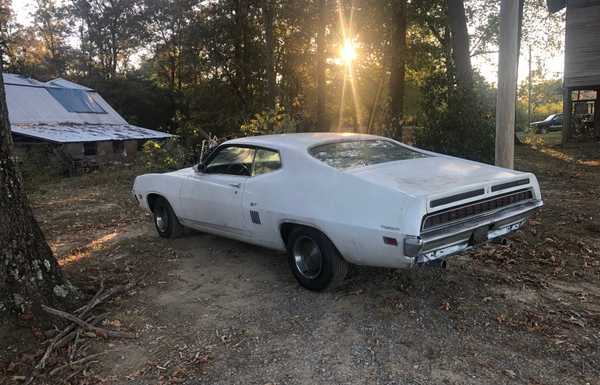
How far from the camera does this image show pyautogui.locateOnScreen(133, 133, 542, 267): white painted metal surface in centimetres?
358

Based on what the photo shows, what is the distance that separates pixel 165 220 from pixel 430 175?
3942mm

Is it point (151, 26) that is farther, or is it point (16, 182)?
point (151, 26)

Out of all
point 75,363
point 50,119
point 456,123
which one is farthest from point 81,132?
point 75,363

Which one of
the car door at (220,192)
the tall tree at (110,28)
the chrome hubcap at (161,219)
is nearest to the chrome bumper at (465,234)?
the car door at (220,192)

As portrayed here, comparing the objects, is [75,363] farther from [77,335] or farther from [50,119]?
[50,119]

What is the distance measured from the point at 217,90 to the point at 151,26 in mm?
13484

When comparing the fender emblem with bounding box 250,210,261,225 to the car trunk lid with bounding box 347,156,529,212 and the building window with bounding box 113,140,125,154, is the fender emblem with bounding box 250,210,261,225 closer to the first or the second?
the car trunk lid with bounding box 347,156,529,212

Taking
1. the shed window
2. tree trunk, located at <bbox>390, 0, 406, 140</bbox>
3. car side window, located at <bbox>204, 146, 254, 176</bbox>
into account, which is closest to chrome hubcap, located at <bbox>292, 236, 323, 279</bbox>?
car side window, located at <bbox>204, 146, 254, 176</bbox>

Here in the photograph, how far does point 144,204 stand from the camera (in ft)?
22.4

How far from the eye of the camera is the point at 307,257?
4.52 m

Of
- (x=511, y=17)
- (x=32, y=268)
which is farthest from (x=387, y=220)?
(x=511, y=17)

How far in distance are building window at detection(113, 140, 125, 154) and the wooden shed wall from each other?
2376 cm

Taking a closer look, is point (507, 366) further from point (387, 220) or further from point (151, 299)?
point (151, 299)

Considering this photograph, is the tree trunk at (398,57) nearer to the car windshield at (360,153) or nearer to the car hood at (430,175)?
the car windshield at (360,153)
